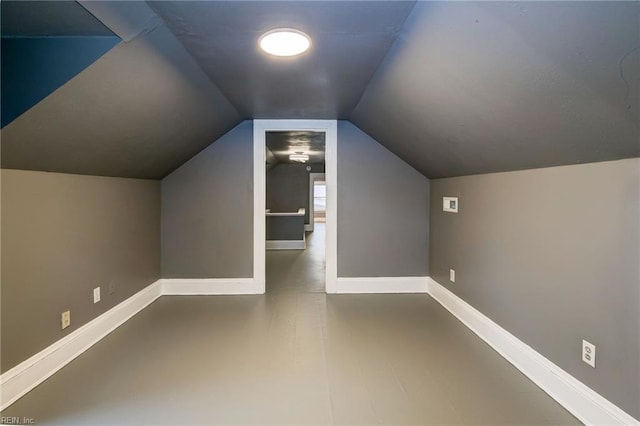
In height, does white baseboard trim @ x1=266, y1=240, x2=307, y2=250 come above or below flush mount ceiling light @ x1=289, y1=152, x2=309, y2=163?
below

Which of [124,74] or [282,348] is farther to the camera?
[282,348]

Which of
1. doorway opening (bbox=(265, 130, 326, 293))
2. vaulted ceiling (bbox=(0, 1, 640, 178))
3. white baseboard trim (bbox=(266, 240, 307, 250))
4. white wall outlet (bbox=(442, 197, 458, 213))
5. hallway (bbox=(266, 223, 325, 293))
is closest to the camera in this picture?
vaulted ceiling (bbox=(0, 1, 640, 178))

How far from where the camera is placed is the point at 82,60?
1645 mm

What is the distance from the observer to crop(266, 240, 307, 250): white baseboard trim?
7.44 m

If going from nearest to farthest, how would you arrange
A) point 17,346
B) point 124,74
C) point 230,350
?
point 124,74 < point 17,346 < point 230,350

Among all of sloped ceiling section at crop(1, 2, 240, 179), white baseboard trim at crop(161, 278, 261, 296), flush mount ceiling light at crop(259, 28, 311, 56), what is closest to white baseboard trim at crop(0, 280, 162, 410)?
white baseboard trim at crop(161, 278, 261, 296)

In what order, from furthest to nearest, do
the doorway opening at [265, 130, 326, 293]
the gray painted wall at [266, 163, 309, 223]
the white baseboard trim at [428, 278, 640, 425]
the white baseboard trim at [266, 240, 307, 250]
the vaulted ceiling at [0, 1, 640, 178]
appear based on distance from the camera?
the gray painted wall at [266, 163, 309, 223]
the white baseboard trim at [266, 240, 307, 250]
the doorway opening at [265, 130, 326, 293]
the white baseboard trim at [428, 278, 640, 425]
the vaulted ceiling at [0, 1, 640, 178]

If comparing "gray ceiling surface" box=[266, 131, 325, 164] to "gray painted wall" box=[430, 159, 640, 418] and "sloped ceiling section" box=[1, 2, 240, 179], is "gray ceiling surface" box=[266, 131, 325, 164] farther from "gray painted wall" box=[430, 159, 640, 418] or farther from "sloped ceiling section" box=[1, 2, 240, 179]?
"gray painted wall" box=[430, 159, 640, 418]

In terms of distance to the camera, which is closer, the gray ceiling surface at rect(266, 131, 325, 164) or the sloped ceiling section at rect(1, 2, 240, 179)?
the sloped ceiling section at rect(1, 2, 240, 179)

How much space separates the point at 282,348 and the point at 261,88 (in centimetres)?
207

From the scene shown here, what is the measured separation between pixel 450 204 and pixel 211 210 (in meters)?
2.66

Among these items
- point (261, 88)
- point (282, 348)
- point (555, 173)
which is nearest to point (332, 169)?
point (261, 88)

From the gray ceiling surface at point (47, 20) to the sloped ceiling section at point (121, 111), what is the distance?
10cm

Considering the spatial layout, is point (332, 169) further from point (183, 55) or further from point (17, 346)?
point (17, 346)
